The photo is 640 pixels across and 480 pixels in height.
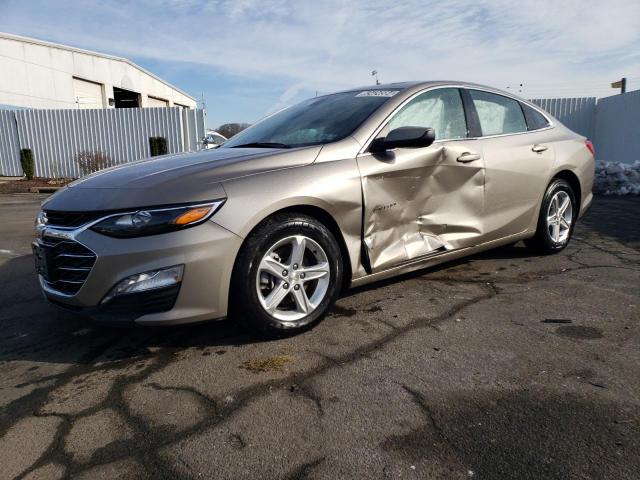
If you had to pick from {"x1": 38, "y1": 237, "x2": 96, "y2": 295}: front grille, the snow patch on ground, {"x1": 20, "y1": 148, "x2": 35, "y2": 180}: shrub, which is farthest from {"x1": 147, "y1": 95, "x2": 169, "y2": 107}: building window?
{"x1": 38, "y1": 237, "x2": 96, "y2": 295}: front grille

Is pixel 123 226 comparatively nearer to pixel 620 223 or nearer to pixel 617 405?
pixel 617 405

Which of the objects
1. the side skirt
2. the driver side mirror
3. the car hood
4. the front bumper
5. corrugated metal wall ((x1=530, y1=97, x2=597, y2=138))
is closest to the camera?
the front bumper

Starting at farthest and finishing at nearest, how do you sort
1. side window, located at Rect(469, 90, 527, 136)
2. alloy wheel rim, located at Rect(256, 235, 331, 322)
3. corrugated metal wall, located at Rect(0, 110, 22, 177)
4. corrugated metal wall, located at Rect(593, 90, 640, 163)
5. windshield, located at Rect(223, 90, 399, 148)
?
corrugated metal wall, located at Rect(0, 110, 22, 177) < corrugated metal wall, located at Rect(593, 90, 640, 163) < side window, located at Rect(469, 90, 527, 136) < windshield, located at Rect(223, 90, 399, 148) < alloy wheel rim, located at Rect(256, 235, 331, 322)

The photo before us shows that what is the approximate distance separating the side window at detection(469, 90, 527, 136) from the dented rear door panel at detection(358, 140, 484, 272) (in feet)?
1.19

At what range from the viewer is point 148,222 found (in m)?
2.55

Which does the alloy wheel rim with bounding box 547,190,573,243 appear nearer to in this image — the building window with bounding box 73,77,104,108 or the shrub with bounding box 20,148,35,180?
the shrub with bounding box 20,148,35,180

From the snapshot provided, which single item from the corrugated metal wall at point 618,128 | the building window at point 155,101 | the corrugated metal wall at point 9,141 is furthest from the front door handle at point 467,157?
the building window at point 155,101

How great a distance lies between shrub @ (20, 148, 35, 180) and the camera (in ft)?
57.7

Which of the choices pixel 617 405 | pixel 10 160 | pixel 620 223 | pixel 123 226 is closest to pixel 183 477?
pixel 123 226

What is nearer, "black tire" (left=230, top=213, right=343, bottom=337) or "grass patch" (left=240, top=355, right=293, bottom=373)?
"grass patch" (left=240, top=355, right=293, bottom=373)

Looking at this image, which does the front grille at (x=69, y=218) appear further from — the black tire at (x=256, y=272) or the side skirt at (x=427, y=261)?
the side skirt at (x=427, y=261)

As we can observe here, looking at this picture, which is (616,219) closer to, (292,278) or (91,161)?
(292,278)

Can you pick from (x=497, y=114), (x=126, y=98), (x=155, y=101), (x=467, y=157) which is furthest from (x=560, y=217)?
(x=155, y=101)

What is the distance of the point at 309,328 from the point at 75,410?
1343mm
